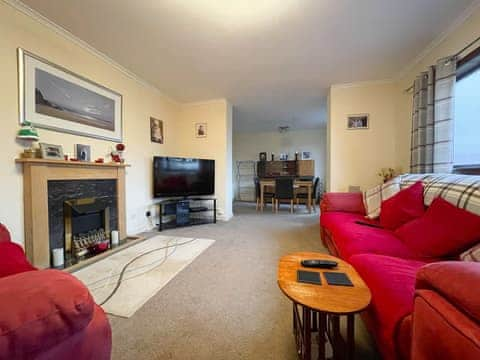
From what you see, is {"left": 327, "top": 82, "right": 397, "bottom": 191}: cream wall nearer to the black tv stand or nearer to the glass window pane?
the glass window pane

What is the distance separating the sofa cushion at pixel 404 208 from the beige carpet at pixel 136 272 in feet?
6.48

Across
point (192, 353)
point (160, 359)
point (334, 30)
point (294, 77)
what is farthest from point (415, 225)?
point (294, 77)

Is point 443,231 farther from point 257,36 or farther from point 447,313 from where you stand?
point 257,36

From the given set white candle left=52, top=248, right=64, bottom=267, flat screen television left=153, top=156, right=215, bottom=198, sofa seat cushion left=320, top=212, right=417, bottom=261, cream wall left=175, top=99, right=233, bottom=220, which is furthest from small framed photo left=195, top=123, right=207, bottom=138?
sofa seat cushion left=320, top=212, right=417, bottom=261

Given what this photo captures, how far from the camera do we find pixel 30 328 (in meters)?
0.42

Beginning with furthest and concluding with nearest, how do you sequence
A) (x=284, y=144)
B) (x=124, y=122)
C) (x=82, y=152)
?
1. (x=284, y=144)
2. (x=124, y=122)
3. (x=82, y=152)

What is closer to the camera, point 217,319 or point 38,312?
point 38,312

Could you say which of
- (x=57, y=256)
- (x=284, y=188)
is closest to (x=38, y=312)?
(x=57, y=256)

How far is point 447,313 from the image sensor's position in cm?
54

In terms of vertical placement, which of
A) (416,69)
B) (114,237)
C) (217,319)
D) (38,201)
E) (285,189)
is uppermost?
(416,69)

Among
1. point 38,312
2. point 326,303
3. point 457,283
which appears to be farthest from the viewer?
point 326,303

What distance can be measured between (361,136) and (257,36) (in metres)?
2.31

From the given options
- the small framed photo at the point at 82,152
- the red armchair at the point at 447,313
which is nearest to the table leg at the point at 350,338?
the red armchair at the point at 447,313

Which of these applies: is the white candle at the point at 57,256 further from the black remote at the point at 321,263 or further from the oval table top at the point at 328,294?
the black remote at the point at 321,263
